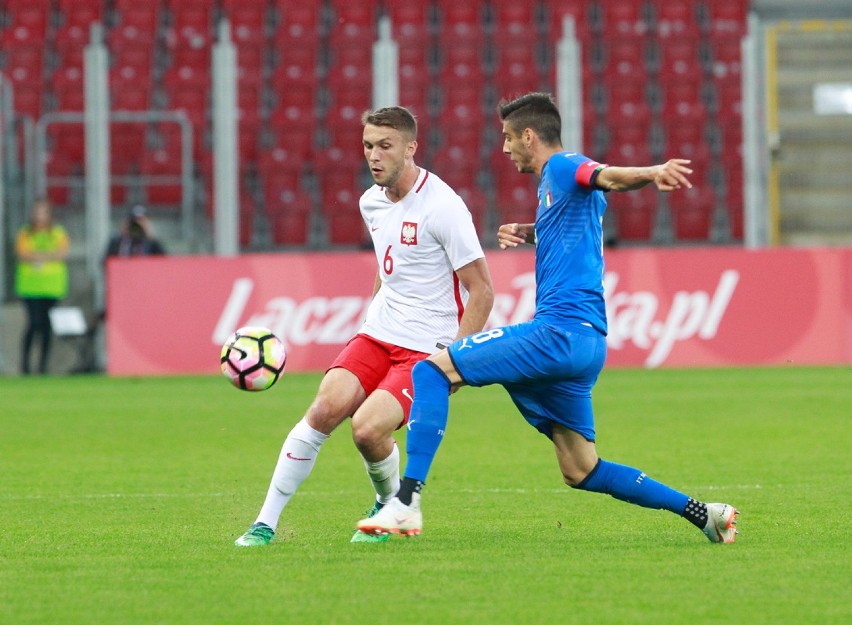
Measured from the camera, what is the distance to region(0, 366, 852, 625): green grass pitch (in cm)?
487

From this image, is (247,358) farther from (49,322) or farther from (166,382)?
(49,322)

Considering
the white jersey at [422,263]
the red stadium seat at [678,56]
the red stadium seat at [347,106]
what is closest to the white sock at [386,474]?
the white jersey at [422,263]

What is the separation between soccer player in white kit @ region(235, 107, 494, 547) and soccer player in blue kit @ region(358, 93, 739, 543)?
1.19 feet

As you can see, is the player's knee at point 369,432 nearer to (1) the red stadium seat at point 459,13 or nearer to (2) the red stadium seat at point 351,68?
(2) the red stadium seat at point 351,68

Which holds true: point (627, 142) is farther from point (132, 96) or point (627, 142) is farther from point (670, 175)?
point (670, 175)

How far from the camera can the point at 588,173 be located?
18.9 feet

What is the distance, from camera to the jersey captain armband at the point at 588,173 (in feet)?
18.8

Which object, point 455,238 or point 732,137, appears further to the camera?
point 732,137

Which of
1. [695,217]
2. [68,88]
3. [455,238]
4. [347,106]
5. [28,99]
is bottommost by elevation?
[455,238]

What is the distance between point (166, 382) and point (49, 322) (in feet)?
7.30

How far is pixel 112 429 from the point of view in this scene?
1219 cm

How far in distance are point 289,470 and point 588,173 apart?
67.9 inches

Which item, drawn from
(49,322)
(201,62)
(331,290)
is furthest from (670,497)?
(201,62)

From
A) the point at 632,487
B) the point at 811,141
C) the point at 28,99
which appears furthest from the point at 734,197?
the point at 632,487
